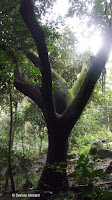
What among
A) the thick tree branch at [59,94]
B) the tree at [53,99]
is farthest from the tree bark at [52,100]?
the thick tree branch at [59,94]

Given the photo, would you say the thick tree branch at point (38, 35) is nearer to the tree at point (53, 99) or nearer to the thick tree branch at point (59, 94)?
the tree at point (53, 99)

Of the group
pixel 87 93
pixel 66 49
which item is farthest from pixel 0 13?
pixel 66 49

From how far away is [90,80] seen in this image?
2.76m

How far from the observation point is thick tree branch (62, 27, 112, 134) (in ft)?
8.57

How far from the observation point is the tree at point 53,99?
2.56 meters

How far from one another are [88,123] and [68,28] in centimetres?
557

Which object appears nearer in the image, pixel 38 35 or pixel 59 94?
pixel 38 35

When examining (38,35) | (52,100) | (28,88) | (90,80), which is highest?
(38,35)

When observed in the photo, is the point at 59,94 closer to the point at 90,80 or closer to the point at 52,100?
the point at 52,100

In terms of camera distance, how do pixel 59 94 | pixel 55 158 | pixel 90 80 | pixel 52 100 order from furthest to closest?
1. pixel 59 94
2. pixel 55 158
3. pixel 52 100
4. pixel 90 80

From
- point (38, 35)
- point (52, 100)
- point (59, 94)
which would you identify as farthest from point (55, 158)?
point (38, 35)

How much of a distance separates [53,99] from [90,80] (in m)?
0.88

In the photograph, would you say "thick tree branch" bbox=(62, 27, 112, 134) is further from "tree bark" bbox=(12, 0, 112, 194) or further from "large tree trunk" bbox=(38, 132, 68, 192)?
"large tree trunk" bbox=(38, 132, 68, 192)

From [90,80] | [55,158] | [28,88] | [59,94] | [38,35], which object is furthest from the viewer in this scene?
[59,94]
